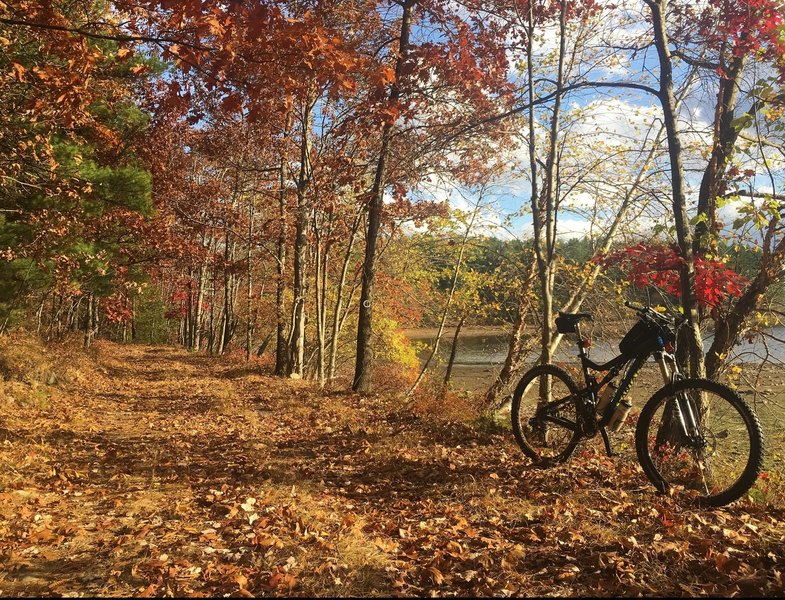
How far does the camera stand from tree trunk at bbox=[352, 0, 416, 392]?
33.0 feet

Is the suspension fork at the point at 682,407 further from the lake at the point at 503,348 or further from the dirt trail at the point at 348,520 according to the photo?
the lake at the point at 503,348

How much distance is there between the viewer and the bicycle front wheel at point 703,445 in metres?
3.76

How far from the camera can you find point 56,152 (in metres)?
10.8

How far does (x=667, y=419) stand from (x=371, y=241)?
6.94 metres

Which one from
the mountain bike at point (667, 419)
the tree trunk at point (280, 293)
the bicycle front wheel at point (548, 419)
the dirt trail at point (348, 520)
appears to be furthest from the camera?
the tree trunk at point (280, 293)

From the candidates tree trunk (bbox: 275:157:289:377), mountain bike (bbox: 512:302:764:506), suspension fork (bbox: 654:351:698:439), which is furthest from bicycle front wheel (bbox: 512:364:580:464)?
tree trunk (bbox: 275:157:289:377)

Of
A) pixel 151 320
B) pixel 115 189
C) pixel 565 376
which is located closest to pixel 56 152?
pixel 115 189

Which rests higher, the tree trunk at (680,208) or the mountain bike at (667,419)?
the tree trunk at (680,208)

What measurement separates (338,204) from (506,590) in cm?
1178

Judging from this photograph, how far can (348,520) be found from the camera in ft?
14.1

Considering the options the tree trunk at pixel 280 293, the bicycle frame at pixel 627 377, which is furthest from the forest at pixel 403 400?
the tree trunk at pixel 280 293

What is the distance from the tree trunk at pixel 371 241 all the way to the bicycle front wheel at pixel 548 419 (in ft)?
16.2

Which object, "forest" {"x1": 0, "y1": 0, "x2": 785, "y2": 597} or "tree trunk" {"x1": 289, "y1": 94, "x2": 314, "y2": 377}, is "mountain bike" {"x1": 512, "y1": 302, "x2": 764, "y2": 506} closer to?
"forest" {"x1": 0, "y1": 0, "x2": 785, "y2": 597}

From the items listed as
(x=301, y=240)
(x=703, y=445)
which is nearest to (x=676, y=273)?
(x=703, y=445)
